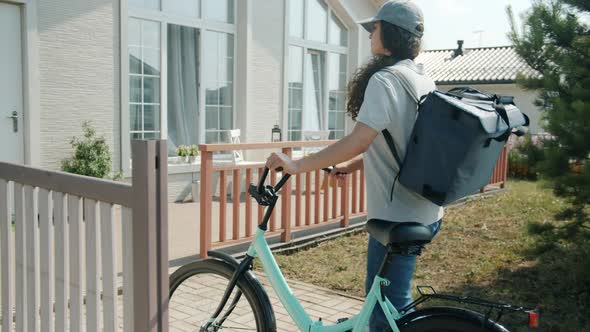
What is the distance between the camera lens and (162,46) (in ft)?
29.0

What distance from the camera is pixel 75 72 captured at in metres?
7.69

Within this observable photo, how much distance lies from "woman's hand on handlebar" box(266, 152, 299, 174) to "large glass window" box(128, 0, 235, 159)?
6.16 m

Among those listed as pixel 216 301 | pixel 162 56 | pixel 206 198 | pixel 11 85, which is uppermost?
pixel 162 56

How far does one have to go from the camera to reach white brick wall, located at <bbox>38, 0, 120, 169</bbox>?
24.3 feet

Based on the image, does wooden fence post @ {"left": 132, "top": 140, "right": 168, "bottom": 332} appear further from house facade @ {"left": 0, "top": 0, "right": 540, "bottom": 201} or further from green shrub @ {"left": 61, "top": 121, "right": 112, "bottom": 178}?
green shrub @ {"left": 61, "top": 121, "right": 112, "bottom": 178}

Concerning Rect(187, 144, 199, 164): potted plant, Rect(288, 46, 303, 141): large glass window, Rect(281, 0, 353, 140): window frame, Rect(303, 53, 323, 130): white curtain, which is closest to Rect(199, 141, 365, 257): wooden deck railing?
Rect(187, 144, 199, 164): potted plant

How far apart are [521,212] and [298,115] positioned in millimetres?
4228

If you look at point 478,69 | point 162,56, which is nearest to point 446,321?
point 162,56

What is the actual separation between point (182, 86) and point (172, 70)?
0.29 metres

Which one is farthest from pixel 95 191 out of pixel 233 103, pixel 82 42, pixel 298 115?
pixel 298 115

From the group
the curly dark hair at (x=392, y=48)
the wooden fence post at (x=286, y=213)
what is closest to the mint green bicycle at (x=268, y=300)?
the curly dark hair at (x=392, y=48)

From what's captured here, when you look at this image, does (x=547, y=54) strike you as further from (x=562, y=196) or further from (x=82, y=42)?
(x=82, y=42)

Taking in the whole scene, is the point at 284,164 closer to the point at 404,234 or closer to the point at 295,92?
the point at 404,234

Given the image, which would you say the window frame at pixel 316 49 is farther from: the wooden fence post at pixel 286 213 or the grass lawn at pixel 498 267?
the wooden fence post at pixel 286 213
